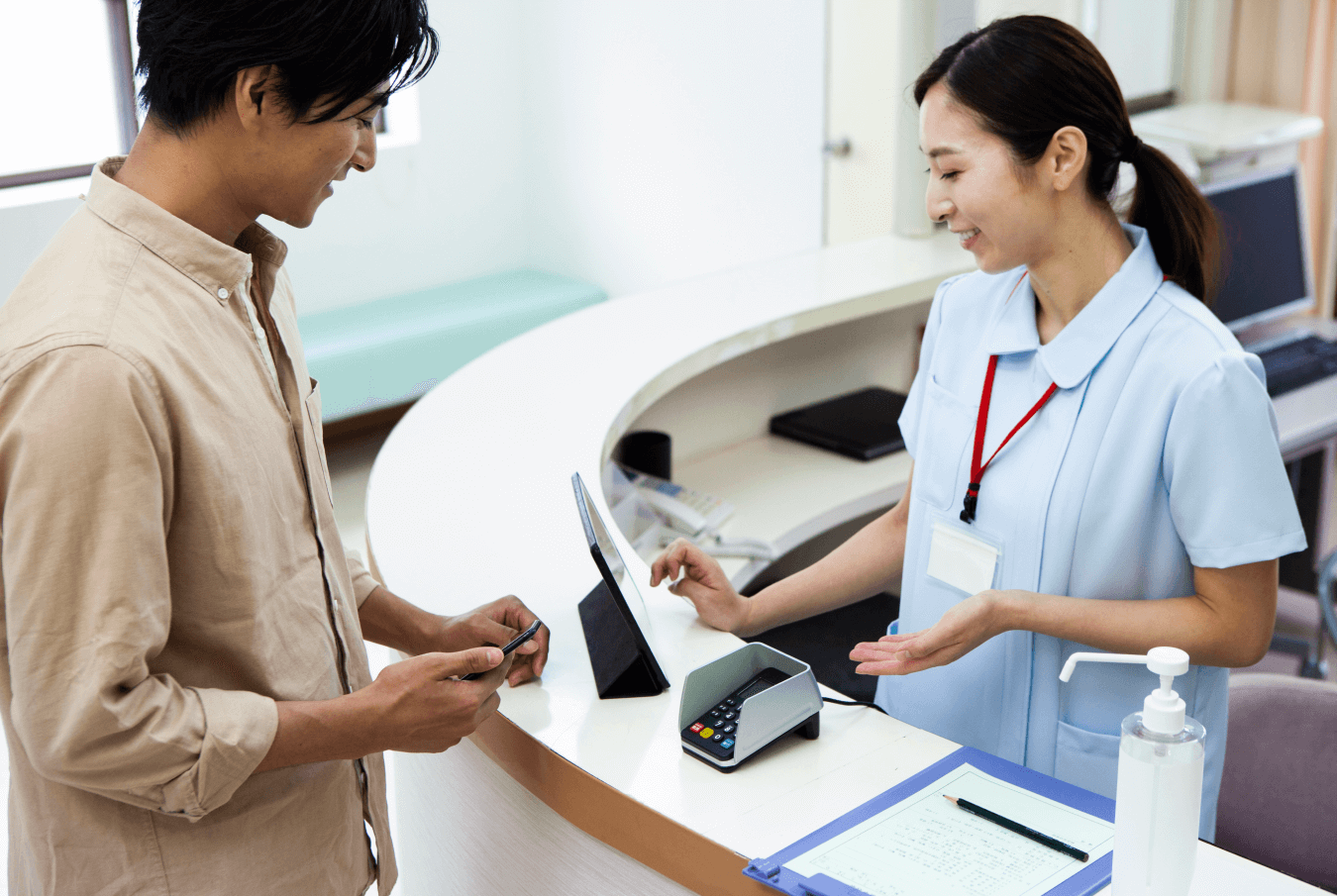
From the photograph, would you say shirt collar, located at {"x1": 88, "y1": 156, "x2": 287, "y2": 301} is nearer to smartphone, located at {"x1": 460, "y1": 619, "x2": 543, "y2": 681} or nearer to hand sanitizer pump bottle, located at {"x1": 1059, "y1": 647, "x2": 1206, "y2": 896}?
smartphone, located at {"x1": 460, "y1": 619, "x2": 543, "y2": 681}

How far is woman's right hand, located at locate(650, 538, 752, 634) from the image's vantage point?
5.10 feet

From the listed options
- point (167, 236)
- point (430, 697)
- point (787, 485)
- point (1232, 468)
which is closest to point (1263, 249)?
point (787, 485)

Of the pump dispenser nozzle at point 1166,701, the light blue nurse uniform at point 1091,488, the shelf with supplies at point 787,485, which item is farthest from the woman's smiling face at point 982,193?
the shelf with supplies at point 787,485

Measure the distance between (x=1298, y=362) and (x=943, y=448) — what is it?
8.83 feet

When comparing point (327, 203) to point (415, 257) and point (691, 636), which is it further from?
point (691, 636)

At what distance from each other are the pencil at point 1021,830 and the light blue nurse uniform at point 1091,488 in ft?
1.26

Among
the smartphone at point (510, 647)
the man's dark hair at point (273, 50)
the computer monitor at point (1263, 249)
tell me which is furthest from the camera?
the computer monitor at point (1263, 249)

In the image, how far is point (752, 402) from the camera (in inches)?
125

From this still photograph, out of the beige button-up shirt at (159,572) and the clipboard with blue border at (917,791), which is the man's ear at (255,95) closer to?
the beige button-up shirt at (159,572)

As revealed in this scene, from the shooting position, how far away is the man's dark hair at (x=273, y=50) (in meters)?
1.02

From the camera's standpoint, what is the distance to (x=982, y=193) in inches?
57.9

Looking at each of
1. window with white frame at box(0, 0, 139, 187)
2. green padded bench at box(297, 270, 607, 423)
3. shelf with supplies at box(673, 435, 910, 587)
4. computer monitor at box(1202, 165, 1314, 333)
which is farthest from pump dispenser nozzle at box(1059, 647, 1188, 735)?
window with white frame at box(0, 0, 139, 187)

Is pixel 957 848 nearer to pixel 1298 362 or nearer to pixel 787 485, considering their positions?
pixel 787 485

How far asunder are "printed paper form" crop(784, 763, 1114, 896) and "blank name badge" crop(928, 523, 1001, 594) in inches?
14.9
